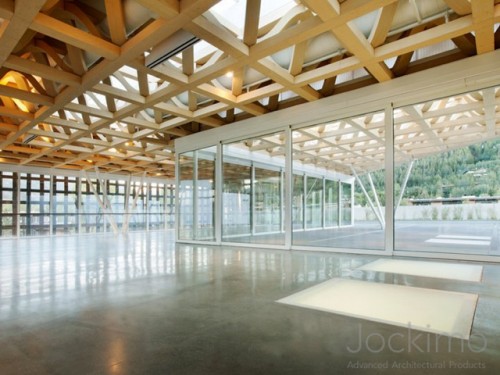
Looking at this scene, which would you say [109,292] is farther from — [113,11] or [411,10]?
[411,10]

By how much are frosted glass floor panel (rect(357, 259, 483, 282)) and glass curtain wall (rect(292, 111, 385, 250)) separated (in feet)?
3.98

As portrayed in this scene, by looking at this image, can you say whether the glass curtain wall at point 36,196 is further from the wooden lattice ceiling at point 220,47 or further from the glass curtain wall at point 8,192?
the wooden lattice ceiling at point 220,47

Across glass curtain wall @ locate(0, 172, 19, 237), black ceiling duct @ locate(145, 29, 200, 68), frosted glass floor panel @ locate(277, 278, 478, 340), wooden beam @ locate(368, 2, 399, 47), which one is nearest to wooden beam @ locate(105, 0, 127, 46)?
black ceiling duct @ locate(145, 29, 200, 68)

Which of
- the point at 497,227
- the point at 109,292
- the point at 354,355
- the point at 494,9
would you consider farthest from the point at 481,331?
the point at 497,227

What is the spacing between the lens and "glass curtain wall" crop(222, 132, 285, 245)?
28.4ft

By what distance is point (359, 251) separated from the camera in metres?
6.68

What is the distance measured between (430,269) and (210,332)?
396cm

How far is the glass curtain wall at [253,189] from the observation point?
8.66 meters

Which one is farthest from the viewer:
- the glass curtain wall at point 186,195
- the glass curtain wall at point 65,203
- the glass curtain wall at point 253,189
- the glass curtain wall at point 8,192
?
the glass curtain wall at point 65,203

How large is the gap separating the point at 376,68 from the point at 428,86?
109 cm

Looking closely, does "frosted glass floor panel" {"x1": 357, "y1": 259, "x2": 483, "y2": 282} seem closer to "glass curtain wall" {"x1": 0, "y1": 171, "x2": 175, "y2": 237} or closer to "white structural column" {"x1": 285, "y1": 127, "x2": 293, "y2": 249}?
"white structural column" {"x1": 285, "y1": 127, "x2": 293, "y2": 249}

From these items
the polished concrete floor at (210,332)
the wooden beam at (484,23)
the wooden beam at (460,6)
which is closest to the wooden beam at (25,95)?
the polished concrete floor at (210,332)

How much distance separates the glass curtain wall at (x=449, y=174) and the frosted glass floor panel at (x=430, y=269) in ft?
2.63

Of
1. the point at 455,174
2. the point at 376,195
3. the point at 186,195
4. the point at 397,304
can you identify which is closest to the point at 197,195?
the point at 186,195
